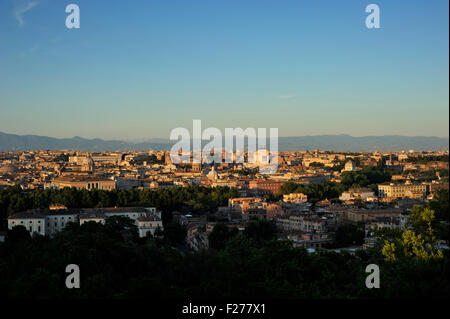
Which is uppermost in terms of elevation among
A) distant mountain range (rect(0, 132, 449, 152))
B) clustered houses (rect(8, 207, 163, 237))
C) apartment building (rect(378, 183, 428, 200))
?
distant mountain range (rect(0, 132, 449, 152))

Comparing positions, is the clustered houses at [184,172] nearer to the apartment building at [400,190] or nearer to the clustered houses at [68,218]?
the apartment building at [400,190]

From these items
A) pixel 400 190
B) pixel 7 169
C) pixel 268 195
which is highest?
pixel 7 169

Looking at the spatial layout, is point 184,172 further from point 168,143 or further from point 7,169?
point 7,169

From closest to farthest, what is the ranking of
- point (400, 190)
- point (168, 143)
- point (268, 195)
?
point (268, 195) < point (400, 190) < point (168, 143)

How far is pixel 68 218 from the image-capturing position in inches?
625

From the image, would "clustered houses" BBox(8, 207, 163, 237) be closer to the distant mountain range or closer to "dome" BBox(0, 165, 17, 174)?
the distant mountain range

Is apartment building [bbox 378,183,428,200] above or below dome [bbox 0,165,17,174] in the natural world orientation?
below

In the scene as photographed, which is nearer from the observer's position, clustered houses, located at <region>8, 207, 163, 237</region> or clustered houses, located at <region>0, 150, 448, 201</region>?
clustered houses, located at <region>8, 207, 163, 237</region>

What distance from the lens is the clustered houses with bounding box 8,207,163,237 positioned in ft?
49.1

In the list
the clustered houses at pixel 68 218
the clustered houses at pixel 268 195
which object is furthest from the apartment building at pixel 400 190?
the clustered houses at pixel 68 218

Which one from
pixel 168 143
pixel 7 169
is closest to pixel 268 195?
pixel 7 169

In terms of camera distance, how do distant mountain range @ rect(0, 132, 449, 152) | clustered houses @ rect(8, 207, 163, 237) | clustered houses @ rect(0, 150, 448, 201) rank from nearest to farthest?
1. clustered houses @ rect(8, 207, 163, 237)
2. clustered houses @ rect(0, 150, 448, 201)
3. distant mountain range @ rect(0, 132, 449, 152)

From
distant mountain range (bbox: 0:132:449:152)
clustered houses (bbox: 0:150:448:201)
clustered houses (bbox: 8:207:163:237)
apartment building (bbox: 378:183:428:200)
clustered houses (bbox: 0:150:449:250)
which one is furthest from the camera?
distant mountain range (bbox: 0:132:449:152)

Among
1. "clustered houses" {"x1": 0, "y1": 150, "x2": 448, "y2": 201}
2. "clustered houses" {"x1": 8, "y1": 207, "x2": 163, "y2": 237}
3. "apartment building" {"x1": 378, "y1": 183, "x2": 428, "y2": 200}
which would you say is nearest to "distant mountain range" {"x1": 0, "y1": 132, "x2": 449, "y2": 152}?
"clustered houses" {"x1": 0, "y1": 150, "x2": 448, "y2": 201}
